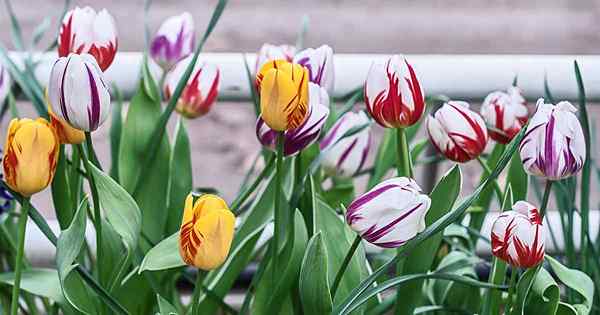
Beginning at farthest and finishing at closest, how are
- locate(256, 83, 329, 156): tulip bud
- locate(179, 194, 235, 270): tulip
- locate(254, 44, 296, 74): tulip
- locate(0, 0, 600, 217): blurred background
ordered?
locate(0, 0, 600, 217): blurred background → locate(254, 44, 296, 74): tulip → locate(256, 83, 329, 156): tulip bud → locate(179, 194, 235, 270): tulip

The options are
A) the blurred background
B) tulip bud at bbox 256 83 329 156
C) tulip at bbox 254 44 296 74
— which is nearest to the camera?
tulip bud at bbox 256 83 329 156

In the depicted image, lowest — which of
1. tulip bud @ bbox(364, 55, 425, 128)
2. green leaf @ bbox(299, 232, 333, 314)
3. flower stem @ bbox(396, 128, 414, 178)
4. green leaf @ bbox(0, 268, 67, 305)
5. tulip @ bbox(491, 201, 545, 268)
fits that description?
green leaf @ bbox(0, 268, 67, 305)

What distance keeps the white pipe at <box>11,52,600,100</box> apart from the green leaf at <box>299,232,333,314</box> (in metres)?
0.29

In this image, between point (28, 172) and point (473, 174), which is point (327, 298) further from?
point (473, 174)

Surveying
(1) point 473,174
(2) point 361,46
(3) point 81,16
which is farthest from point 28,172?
(2) point 361,46

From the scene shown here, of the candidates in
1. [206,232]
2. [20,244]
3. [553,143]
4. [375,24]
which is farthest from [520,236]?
[375,24]

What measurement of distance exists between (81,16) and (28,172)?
134 millimetres

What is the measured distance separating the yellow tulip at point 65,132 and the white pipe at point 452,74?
0.25 meters

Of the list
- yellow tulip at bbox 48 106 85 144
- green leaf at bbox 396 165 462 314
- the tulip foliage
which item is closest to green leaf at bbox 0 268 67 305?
the tulip foliage

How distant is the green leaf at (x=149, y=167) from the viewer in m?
0.74

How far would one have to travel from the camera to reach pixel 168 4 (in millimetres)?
2965

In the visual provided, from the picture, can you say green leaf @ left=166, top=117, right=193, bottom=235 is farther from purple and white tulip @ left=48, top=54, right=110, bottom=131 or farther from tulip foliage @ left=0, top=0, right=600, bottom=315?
purple and white tulip @ left=48, top=54, right=110, bottom=131

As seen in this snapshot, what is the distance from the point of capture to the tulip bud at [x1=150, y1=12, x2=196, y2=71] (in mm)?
761

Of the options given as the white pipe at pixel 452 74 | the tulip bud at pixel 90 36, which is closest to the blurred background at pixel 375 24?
the white pipe at pixel 452 74
